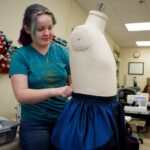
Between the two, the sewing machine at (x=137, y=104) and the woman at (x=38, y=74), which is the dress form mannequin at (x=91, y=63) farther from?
the sewing machine at (x=137, y=104)

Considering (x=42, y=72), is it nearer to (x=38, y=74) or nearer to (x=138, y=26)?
(x=38, y=74)

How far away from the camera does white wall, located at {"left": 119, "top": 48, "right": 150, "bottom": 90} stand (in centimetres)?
801

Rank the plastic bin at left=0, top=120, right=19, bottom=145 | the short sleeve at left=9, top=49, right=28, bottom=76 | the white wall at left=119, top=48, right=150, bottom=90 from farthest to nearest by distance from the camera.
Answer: the white wall at left=119, top=48, right=150, bottom=90
the plastic bin at left=0, top=120, right=19, bottom=145
the short sleeve at left=9, top=49, right=28, bottom=76

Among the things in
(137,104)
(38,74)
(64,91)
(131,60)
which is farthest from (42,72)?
(131,60)

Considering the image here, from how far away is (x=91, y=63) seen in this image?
2.95 feet

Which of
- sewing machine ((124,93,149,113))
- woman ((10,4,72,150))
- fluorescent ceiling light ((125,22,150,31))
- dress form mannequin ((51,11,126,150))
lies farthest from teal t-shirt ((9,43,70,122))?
fluorescent ceiling light ((125,22,150,31))

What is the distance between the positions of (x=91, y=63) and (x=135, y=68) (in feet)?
24.7

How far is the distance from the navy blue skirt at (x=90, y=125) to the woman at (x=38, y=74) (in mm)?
88

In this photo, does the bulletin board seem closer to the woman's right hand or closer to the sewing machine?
the sewing machine

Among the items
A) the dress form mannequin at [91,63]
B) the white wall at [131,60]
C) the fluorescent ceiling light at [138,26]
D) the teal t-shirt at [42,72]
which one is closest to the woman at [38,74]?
the teal t-shirt at [42,72]

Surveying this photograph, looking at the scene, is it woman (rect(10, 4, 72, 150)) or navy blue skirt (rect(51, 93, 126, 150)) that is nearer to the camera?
navy blue skirt (rect(51, 93, 126, 150))

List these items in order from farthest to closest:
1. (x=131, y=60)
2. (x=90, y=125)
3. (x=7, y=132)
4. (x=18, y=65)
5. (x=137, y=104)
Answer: (x=131, y=60)
(x=137, y=104)
(x=7, y=132)
(x=18, y=65)
(x=90, y=125)

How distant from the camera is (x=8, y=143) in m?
1.26

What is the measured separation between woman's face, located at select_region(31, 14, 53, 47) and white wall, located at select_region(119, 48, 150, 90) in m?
7.34
